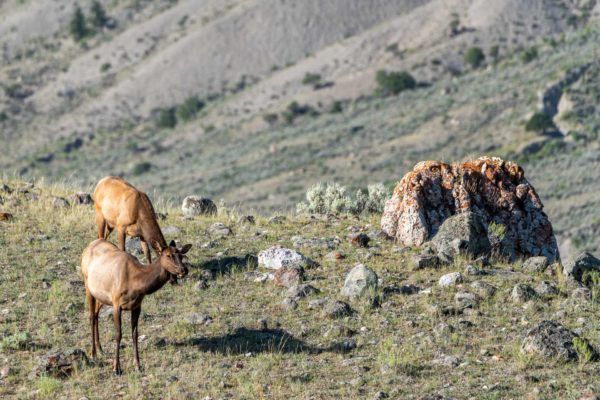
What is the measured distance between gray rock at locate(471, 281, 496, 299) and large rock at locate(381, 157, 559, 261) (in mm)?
2588

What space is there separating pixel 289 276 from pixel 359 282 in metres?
1.26

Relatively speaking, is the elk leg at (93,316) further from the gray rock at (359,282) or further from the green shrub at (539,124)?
the green shrub at (539,124)

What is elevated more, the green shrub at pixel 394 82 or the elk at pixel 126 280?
the green shrub at pixel 394 82

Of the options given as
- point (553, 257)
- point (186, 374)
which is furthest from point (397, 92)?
point (186, 374)

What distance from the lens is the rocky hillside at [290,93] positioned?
3179 inches

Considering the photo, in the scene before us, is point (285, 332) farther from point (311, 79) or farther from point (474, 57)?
point (311, 79)

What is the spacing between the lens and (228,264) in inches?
655

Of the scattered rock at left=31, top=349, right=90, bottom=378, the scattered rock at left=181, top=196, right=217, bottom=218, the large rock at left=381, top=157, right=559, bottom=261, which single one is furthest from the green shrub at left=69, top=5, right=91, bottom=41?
the scattered rock at left=31, top=349, right=90, bottom=378

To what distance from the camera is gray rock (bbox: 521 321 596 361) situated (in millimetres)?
12523

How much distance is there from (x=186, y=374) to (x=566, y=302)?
6.10 meters

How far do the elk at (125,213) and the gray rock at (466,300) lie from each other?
4.56m

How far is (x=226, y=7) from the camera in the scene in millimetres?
135250

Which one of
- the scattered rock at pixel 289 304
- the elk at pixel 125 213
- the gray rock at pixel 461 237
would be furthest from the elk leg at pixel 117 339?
the gray rock at pixel 461 237

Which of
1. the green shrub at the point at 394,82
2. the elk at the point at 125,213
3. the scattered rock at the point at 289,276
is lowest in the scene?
the scattered rock at the point at 289,276
